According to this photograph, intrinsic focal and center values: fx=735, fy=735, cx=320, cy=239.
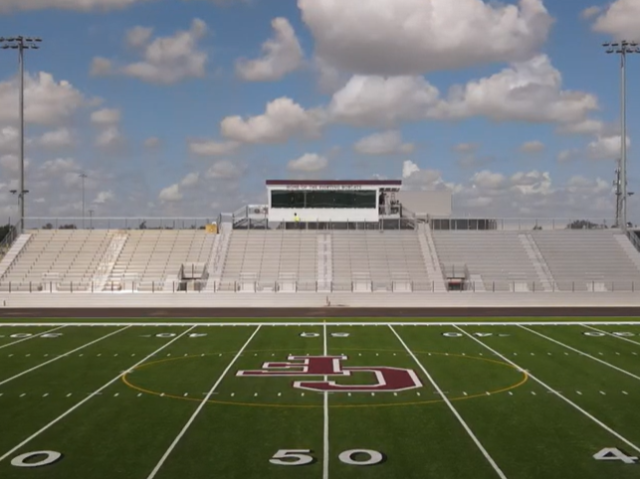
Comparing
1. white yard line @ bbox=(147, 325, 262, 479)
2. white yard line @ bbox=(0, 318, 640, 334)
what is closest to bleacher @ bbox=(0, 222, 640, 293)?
white yard line @ bbox=(0, 318, 640, 334)

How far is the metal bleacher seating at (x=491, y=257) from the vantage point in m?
47.2

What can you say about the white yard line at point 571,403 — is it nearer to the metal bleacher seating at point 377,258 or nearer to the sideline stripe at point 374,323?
the sideline stripe at point 374,323

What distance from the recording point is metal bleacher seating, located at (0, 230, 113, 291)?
4703 centimetres

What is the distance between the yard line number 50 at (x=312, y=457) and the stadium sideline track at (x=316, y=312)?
23.2 meters

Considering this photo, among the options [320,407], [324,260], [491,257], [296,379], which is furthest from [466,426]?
[491,257]

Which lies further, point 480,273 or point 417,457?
point 480,273

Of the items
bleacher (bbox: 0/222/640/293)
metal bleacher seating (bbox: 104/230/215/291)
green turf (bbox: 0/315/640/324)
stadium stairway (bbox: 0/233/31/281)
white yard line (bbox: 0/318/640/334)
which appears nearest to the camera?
white yard line (bbox: 0/318/640/334)

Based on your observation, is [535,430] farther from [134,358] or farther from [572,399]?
[134,358]

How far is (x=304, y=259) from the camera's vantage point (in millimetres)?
50469

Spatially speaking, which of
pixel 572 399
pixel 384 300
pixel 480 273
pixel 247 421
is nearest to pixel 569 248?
pixel 480 273

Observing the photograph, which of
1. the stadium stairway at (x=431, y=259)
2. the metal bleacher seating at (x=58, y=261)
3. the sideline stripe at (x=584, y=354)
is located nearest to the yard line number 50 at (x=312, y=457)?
the sideline stripe at (x=584, y=354)

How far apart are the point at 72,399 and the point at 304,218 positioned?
3945cm

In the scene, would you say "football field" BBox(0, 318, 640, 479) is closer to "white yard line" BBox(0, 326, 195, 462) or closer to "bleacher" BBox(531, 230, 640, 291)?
"white yard line" BBox(0, 326, 195, 462)

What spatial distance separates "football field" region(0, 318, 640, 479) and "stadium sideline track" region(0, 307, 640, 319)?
8675 mm
